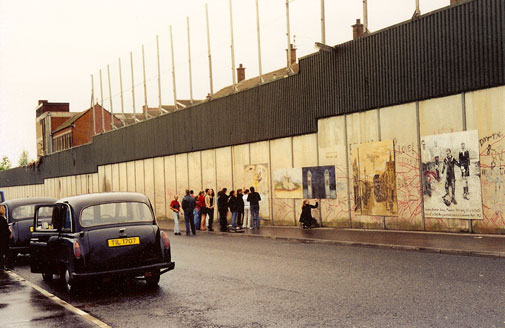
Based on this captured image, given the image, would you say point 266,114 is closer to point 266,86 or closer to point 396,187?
point 266,86

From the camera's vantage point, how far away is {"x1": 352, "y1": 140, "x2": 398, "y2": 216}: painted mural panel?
2212 cm

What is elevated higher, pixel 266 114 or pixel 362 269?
pixel 266 114

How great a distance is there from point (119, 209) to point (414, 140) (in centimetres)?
1234

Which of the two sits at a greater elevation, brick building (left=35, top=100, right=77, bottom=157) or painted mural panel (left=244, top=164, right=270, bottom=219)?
brick building (left=35, top=100, right=77, bottom=157)

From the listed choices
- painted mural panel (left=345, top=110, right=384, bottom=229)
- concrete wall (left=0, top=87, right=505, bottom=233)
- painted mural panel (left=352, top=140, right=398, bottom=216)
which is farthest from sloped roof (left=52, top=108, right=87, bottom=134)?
painted mural panel (left=352, top=140, right=398, bottom=216)

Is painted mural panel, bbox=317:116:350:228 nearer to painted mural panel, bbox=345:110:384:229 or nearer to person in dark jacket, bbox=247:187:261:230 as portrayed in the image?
painted mural panel, bbox=345:110:384:229

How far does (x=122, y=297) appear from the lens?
1061cm

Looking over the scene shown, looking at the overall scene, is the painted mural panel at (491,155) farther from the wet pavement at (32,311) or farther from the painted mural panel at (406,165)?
the wet pavement at (32,311)

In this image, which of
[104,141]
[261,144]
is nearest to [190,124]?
[261,144]

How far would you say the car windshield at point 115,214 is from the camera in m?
11.3

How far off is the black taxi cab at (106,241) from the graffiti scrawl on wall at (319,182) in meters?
14.2

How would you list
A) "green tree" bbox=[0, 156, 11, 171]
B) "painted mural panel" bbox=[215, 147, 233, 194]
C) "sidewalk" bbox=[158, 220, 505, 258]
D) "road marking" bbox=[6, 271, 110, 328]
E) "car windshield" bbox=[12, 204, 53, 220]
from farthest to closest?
1. "green tree" bbox=[0, 156, 11, 171]
2. "painted mural panel" bbox=[215, 147, 233, 194]
3. "car windshield" bbox=[12, 204, 53, 220]
4. "sidewalk" bbox=[158, 220, 505, 258]
5. "road marking" bbox=[6, 271, 110, 328]

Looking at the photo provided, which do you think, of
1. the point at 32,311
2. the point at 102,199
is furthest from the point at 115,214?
the point at 32,311

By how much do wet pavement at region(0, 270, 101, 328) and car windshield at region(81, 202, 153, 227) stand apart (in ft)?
4.87
